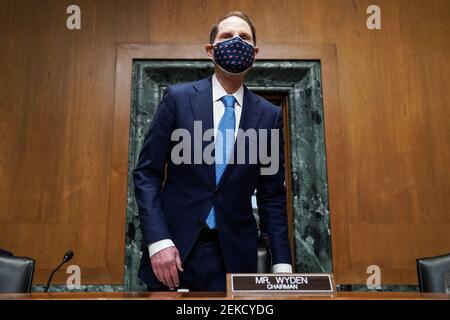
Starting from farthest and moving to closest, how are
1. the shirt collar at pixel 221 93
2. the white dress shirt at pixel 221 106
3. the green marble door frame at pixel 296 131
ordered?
the green marble door frame at pixel 296 131
the shirt collar at pixel 221 93
the white dress shirt at pixel 221 106

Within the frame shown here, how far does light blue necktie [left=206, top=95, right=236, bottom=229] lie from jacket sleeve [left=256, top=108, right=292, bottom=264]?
0.15m

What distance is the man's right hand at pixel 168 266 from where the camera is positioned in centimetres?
124

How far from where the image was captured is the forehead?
5.06 ft

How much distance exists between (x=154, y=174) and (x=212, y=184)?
18 cm

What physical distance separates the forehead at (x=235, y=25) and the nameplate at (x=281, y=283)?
0.95m

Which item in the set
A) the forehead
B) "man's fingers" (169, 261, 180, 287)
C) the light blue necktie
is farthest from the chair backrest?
the forehead

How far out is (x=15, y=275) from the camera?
56.2 inches

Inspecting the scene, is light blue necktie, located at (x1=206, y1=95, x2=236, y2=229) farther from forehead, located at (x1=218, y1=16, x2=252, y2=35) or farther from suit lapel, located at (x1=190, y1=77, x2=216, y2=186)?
forehead, located at (x1=218, y1=16, x2=252, y2=35)

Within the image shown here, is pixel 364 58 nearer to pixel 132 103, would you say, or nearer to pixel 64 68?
pixel 132 103

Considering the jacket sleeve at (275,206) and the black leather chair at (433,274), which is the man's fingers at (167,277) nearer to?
the jacket sleeve at (275,206)

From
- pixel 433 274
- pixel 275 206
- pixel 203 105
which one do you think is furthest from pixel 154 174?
pixel 433 274

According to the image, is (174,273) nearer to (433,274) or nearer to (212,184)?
(212,184)

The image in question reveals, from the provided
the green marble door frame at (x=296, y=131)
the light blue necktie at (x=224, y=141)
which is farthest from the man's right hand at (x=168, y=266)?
the green marble door frame at (x=296, y=131)

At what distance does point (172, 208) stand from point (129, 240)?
4.30 ft
